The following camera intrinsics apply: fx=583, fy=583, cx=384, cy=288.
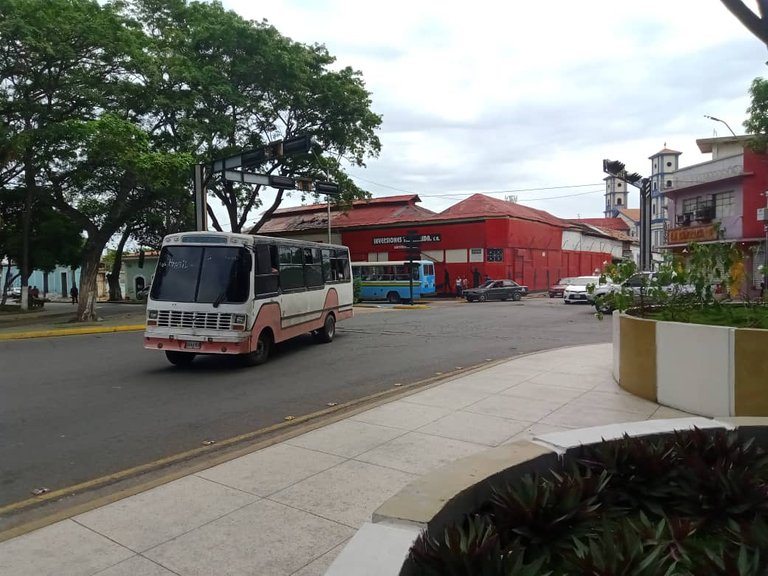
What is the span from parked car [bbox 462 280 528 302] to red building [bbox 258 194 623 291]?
491cm

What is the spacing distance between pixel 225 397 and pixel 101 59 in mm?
17817

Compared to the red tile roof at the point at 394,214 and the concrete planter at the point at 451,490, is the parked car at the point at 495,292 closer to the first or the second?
the red tile roof at the point at 394,214

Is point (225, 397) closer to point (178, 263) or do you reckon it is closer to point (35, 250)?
point (178, 263)

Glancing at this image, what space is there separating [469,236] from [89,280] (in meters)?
26.6

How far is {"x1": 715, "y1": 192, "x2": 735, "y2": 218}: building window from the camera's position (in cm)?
3422

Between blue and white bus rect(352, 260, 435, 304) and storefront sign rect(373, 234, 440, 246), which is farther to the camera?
storefront sign rect(373, 234, 440, 246)

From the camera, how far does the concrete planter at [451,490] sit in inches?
96.5

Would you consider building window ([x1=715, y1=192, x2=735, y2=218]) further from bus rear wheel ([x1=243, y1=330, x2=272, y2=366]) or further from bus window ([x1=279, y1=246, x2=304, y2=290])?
bus rear wheel ([x1=243, y1=330, x2=272, y2=366])

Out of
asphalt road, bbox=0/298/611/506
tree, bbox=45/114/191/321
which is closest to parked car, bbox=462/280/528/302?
asphalt road, bbox=0/298/611/506

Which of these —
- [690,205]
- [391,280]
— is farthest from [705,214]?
[391,280]

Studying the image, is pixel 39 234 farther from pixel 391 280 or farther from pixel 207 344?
pixel 207 344

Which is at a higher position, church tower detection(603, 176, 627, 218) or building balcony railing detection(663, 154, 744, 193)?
Result: church tower detection(603, 176, 627, 218)

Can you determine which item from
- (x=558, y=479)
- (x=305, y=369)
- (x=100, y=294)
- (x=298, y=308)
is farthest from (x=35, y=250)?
(x=558, y=479)

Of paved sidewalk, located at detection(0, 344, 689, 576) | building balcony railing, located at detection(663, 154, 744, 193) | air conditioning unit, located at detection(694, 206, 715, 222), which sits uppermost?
building balcony railing, located at detection(663, 154, 744, 193)
